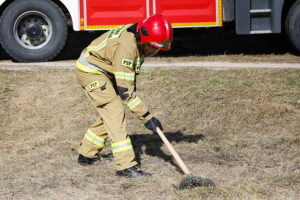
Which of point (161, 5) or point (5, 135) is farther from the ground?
point (161, 5)

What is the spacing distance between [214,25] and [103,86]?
16.1 ft

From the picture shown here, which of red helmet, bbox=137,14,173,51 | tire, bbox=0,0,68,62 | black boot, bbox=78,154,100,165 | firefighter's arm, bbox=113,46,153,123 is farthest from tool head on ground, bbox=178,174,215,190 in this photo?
tire, bbox=0,0,68,62

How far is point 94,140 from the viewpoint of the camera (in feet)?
20.7

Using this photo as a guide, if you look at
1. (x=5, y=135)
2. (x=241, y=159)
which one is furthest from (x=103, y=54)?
(x=5, y=135)

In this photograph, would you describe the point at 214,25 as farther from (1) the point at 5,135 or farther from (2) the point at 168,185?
(2) the point at 168,185

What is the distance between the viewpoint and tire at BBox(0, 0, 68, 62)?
10.5 m

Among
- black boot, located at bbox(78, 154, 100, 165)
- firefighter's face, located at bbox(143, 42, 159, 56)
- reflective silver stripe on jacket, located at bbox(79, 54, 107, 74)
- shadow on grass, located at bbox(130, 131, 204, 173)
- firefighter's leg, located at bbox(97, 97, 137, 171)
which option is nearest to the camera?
firefighter's face, located at bbox(143, 42, 159, 56)

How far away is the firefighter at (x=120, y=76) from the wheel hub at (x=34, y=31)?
4563mm

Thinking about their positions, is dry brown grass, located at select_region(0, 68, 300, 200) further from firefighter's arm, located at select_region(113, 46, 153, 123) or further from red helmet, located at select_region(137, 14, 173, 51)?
red helmet, located at select_region(137, 14, 173, 51)

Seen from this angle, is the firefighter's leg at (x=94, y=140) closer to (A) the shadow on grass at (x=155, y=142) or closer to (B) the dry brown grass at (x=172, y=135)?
(B) the dry brown grass at (x=172, y=135)

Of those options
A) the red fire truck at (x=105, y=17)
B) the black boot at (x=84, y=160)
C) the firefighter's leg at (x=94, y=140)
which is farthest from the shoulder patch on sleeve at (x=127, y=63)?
the red fire truck at (x=105, y=17)

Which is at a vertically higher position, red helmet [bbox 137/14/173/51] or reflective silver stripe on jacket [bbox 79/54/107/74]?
red helmet [bbox 137/14/173/51]

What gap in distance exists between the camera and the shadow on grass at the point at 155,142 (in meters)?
6.73

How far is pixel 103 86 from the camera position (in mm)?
5938
